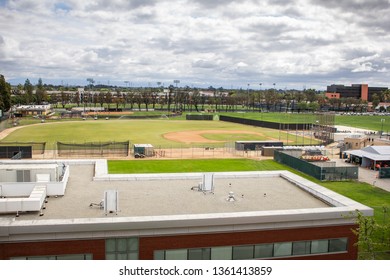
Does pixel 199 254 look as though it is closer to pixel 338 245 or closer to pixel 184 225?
pixel 184 225

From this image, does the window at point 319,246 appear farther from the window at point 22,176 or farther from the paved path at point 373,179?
the paved path at point 373,179

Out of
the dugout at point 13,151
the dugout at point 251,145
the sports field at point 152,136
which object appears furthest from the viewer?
the sports field at point 152,136

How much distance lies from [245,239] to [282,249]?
2057mm

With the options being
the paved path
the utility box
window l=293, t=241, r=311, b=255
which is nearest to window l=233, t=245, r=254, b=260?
window l=293, t=241, r=311, b=255

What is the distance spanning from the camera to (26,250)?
17.1 metres

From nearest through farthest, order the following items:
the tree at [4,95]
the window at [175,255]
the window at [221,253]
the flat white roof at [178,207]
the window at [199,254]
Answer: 1. the flat white roof at [178,207]
2. the window at [175,255]
3. the window at [199,254]
4. the window at [221,253]
5. the tree at [4,95]

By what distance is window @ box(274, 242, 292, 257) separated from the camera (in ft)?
64.5

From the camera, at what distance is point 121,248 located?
17844 mm

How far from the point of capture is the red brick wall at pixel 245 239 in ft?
59.4

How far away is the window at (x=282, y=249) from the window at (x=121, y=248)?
21.6ft

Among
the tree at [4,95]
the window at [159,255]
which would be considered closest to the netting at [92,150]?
the window at [159,255]

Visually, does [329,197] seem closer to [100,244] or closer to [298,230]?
[298,230]

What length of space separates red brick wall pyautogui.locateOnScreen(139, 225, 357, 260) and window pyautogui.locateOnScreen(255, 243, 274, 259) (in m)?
0.26

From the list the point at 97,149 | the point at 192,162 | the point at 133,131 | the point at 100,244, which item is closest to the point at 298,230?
the point at 100,244
